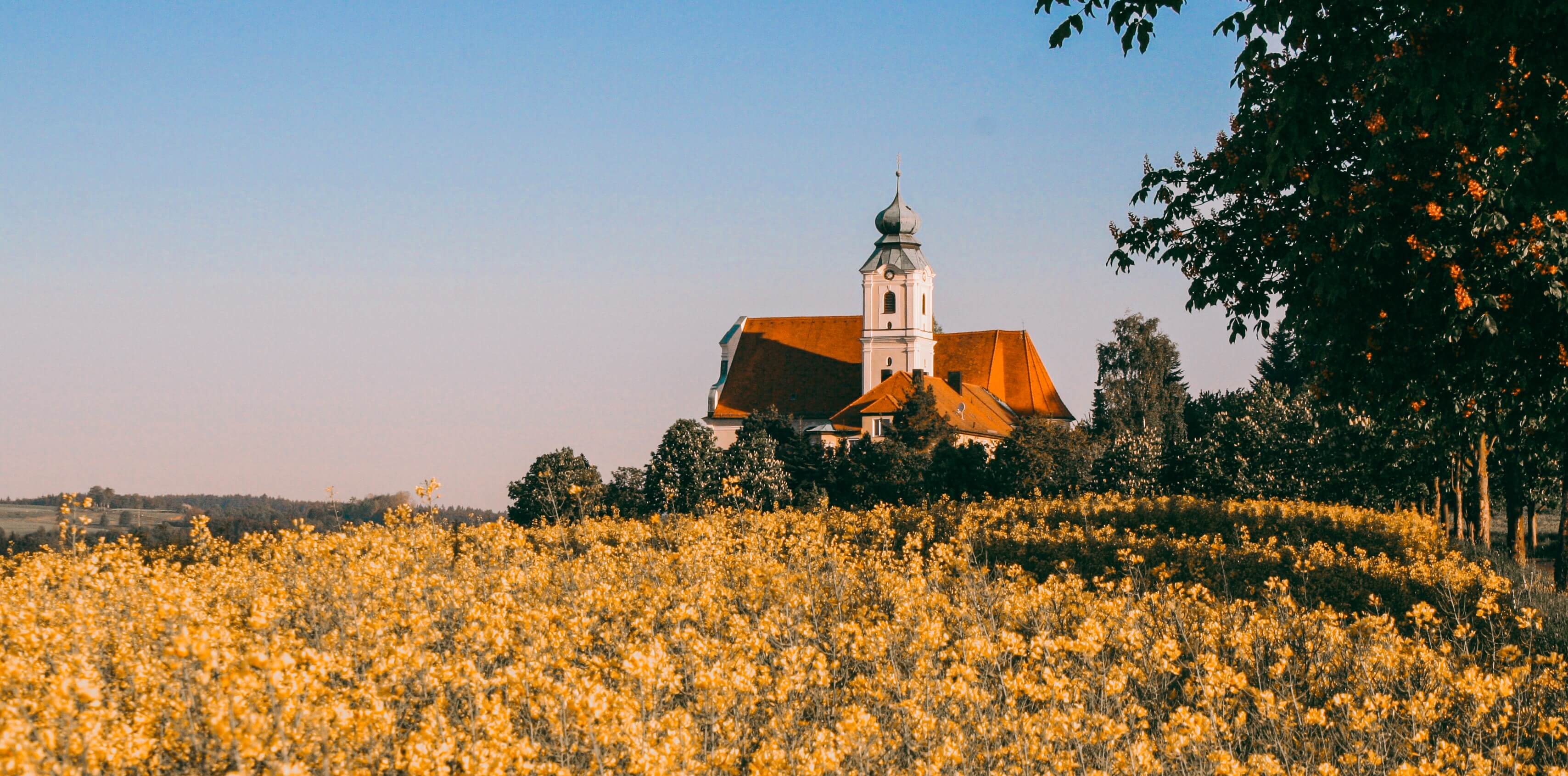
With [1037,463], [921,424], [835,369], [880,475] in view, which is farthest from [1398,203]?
[835,369]

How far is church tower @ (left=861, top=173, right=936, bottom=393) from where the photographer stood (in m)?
83.4

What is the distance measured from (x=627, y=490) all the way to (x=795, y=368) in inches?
1793

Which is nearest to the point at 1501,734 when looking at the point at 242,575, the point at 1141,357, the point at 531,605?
the point at 531,605

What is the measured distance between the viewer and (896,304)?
278 ft

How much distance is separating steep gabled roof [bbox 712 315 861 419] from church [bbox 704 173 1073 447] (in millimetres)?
79

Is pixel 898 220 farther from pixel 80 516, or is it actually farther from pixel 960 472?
pixel 80 516

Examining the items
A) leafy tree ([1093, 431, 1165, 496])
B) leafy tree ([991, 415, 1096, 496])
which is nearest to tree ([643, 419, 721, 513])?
leafy tree ([991, 415, 1096, 496])

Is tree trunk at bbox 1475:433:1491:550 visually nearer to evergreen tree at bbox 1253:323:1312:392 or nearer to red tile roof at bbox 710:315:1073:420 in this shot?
evergreen tree at bbox 1253:323:1312:392

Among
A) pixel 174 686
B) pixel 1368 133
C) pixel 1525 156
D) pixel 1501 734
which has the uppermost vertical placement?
pixel 1368 133

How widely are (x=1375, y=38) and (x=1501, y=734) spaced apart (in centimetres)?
513

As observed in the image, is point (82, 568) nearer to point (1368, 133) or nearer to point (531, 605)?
point (531, 605)

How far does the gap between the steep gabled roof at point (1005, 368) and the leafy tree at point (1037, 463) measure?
36.3 metres

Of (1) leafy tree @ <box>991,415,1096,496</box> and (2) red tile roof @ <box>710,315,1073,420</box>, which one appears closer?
(1) leafy tree @ <box>991,415,1096,496</box>

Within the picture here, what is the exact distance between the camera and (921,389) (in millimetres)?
58062
